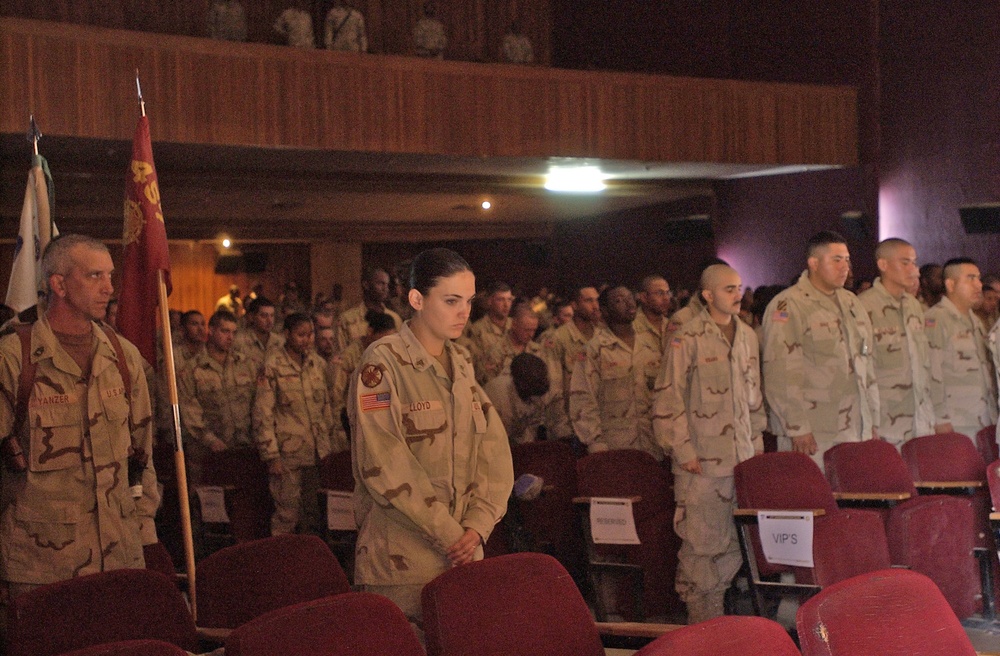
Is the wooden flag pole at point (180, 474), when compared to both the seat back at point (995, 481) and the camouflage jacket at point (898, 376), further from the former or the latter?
the camouflage jacket at point (898, 376)

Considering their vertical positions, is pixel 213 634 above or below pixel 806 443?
below

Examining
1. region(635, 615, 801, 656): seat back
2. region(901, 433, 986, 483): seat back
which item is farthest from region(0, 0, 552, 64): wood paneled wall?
region(635, 615, 801, 656): seat back

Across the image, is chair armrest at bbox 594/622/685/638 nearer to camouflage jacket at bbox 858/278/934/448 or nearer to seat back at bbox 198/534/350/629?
seat back at bbox 198/534/350/629

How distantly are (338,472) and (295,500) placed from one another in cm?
160

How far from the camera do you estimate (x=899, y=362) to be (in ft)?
20.4

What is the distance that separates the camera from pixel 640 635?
280 centimetres

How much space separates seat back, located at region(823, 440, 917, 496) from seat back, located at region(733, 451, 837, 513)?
14.9 inches

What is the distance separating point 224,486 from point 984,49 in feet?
25.7

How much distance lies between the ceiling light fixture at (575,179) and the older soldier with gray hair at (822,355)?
199 inches

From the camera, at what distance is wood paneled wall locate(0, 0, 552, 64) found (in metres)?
10.5

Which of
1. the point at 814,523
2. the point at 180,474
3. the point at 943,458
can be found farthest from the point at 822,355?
the point at 180,474

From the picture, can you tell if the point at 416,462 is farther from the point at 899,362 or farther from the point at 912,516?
the point at 899,362

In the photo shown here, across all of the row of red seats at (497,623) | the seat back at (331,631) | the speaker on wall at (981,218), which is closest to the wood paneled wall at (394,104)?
the speaker on wall at (981,218)

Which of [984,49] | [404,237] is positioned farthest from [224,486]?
[404,237]
